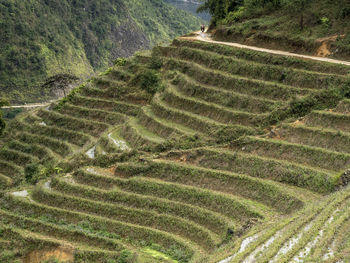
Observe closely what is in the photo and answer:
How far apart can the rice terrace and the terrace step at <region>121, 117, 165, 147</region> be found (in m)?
0.08

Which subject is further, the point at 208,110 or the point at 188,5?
the point at 188,5

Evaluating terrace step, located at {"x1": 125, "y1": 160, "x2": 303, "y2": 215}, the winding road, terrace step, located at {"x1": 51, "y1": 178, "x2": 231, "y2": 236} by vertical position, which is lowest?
terrace step, located at {"x1": 51, "y1": 178, "x2": 231, "y2": 236}

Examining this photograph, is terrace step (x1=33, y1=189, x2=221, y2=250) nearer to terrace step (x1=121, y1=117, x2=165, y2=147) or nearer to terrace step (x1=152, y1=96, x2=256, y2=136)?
terrace step (x1=121, y1=117, x2=165, y2=147)

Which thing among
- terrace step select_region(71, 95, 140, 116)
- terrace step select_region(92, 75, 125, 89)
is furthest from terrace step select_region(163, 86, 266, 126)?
terrace step select_region(92, 75, 125, 89)

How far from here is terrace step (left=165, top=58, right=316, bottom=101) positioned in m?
25.0

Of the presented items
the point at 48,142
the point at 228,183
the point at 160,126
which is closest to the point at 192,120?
the point at 160,126

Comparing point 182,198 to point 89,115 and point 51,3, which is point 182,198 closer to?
point 89,115

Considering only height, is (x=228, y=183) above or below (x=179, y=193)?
above

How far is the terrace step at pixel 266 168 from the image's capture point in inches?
750

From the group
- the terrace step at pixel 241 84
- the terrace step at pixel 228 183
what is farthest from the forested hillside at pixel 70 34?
the terrace step at pixel 228 183

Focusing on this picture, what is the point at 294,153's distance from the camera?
21094 mm

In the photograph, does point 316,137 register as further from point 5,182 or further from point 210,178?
point 5,182

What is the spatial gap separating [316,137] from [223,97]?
24.2 feet

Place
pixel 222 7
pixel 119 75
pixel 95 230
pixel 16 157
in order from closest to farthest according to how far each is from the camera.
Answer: pixel 95 230, pixel 16 157, pixel 119 75, pixel 222 7
